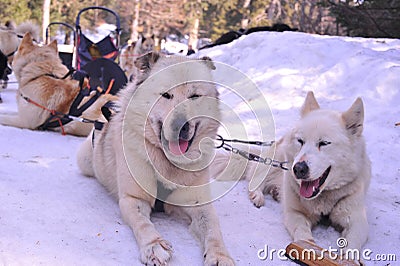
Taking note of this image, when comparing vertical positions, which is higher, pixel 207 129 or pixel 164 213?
pixel 207 129

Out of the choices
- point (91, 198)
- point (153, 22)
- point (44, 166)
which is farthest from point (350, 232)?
point (153, 22)

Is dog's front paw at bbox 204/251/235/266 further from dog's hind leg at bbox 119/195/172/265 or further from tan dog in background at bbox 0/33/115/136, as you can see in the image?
tan dog in background at bbox 0/33/115/136

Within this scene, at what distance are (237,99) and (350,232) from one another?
4.39 meters

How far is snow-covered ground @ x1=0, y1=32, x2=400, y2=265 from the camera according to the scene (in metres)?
2.02

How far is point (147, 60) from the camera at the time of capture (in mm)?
2670

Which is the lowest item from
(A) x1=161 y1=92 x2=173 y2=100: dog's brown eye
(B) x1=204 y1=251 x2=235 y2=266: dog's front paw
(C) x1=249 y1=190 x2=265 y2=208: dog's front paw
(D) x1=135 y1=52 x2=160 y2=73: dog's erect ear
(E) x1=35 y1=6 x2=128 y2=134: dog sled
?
(E) x1=35 y1=6 x2=128 y2=134: dog sled

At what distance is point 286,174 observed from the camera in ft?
9.36

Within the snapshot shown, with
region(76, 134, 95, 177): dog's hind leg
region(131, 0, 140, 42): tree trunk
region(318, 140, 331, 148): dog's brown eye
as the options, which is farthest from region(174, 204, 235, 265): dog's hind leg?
region(131, 0, 140, 42): tree trunk

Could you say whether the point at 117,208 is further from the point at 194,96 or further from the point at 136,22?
the point at 136,22

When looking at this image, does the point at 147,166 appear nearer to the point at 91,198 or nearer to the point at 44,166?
the point at 91,198

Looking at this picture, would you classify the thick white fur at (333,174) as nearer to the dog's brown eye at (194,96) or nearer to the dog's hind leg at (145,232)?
the dog's brown eye at (194,96)

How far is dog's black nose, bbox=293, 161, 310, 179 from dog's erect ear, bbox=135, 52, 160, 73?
3.77ft

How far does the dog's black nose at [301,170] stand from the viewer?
2408mm

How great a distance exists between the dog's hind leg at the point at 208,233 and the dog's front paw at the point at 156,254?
0.66ft
